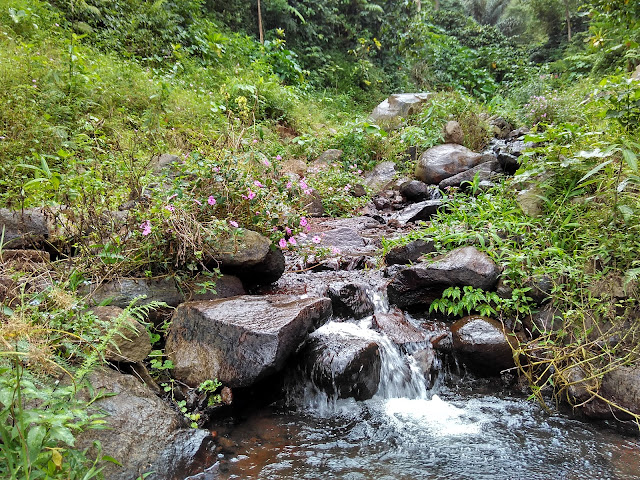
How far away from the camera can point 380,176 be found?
877cm

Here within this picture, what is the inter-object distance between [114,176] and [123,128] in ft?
8.00

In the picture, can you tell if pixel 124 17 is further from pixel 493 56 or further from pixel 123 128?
pixel 493 56

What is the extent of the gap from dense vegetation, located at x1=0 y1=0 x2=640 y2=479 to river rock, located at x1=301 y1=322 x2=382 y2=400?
989 mm

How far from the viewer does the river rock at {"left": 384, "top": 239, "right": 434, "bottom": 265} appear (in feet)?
14.5

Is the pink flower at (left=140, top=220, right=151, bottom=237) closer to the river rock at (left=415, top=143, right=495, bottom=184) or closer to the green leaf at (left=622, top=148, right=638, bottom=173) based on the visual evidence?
the green leaf at (left=622, top=148, right=638, bottom=173)

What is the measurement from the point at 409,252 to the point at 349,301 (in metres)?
0.99

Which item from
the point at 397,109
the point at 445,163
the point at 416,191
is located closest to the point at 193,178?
the point at 416,191

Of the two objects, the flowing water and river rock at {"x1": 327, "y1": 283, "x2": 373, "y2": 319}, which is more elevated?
river rock at {"x1": 327, "y1": 283, "x2": 373, "y2": 319}

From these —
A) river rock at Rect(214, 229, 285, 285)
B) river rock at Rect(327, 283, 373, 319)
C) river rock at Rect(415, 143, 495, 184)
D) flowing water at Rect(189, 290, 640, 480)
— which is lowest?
flowing water at Rect(189, 290, 640, 480)

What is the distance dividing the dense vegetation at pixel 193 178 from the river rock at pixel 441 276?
140 millimetres

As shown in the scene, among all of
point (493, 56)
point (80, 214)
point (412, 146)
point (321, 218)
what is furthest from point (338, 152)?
point (493, 56)

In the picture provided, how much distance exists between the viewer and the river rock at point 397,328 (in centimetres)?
369

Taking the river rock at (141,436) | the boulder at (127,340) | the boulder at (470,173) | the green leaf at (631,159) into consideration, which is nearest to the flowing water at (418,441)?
the river rock at (141,436)

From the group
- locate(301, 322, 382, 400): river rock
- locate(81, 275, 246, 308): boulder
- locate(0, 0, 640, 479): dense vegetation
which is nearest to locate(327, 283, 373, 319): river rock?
locate(301, 322, 382, 400): river rock
